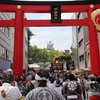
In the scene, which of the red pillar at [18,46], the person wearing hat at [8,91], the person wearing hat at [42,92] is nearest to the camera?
the person wearing hat at [42,92]

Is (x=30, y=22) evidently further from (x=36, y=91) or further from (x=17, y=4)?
(x=36, y=91)

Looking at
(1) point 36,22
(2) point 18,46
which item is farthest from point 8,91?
(1) point 36,22

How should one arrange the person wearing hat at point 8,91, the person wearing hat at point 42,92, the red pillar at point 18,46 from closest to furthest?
the person wearing hat at point 42,92
the person wearing hat at point 8,91
the red pillar at point 18,46

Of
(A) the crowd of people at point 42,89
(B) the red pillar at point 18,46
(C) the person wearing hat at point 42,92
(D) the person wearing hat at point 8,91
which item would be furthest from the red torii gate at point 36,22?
(C) the person wearing hat at point 42,92

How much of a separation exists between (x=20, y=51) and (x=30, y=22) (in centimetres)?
192

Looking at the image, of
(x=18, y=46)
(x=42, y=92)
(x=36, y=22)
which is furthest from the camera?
(x=36, y=22)

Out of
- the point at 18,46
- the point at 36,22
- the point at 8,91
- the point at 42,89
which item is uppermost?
the point at 36,22

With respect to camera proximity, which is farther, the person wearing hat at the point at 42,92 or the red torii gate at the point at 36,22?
the red torii gate at the point at 36,22

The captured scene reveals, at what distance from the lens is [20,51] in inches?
564

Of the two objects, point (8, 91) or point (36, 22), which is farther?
point (36, 22)

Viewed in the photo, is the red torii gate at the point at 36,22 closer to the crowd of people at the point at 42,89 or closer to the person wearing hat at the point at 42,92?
the crowd of people at the point at 42,89

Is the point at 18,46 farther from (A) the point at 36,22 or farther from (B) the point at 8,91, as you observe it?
(B) the point at 8,91

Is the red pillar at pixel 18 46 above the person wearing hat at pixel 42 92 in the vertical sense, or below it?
above

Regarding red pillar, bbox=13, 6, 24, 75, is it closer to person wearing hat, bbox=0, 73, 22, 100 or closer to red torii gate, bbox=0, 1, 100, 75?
A: red torii gate, bbox=0, 1, 100, 75
